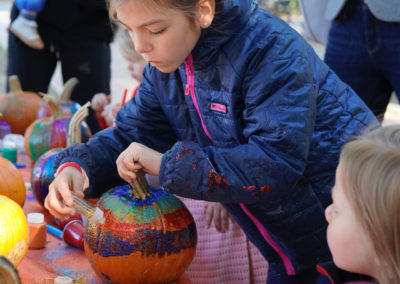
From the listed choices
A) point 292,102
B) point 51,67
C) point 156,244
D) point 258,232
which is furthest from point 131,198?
point 51,67

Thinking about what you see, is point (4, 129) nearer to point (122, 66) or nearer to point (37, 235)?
point (37, 235)

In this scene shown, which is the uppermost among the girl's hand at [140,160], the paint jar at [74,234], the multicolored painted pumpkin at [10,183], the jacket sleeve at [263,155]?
the jacket sleeve at [263,155]

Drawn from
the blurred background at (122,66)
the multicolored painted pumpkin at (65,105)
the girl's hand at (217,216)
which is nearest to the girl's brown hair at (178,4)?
the girl's hand at (217,216)

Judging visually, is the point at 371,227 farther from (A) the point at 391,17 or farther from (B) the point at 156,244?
(A) the point at 391,17

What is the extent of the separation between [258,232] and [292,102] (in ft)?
1.69

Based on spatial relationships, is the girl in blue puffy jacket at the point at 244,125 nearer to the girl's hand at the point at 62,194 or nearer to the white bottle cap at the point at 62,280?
the girl's hand at the point at 62,194

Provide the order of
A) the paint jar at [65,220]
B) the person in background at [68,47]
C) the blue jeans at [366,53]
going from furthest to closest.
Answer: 1. the person in background at [68,47]
2. the blue jeans at [366,53]
3. the paint jar at [65,220]

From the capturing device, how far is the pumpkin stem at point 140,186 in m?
1.54

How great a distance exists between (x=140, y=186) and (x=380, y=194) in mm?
733

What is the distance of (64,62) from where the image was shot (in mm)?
3596

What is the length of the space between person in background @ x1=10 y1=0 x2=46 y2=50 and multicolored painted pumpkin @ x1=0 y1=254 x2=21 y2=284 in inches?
97.1

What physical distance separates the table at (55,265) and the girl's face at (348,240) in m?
0.66

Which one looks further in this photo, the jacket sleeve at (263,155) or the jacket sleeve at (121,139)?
the jacket sleeve at (121,139)

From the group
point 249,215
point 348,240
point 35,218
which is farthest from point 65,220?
point 348,240
